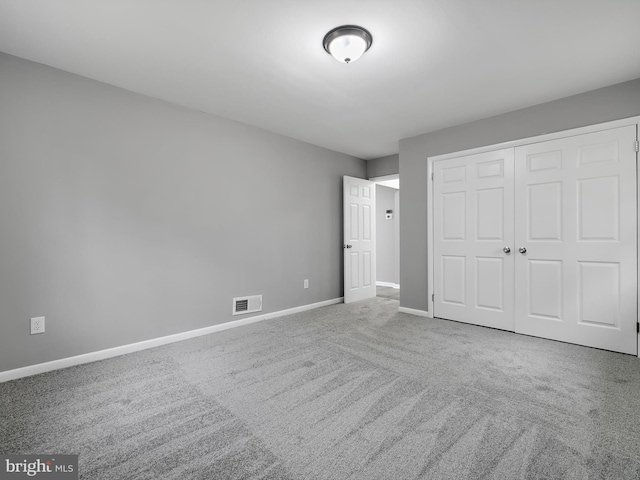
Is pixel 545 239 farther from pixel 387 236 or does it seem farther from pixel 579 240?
pixel 387 236

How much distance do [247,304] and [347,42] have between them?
2.98 meters

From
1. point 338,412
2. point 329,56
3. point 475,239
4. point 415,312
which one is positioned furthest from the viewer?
point 415,312

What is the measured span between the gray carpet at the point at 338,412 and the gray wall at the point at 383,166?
3.15 m

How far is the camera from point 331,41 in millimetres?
2125

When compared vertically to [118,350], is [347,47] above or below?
above

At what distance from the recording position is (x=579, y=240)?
3012mm

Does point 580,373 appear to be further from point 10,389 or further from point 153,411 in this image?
point 10,389

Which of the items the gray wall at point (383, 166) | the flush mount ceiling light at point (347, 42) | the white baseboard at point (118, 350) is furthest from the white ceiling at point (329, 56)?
the white baseboard at point (118, 350)

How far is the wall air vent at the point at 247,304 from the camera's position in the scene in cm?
371

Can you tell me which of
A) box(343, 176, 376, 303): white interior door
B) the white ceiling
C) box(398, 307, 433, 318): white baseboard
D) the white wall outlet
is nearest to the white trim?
the white ceiling

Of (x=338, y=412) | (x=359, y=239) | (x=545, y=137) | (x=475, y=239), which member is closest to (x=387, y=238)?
(x=359, y=239)

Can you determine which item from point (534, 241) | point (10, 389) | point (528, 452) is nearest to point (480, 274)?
point (534, 241)

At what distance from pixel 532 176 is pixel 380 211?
417 centimetres

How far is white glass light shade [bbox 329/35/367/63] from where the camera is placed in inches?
82.1
